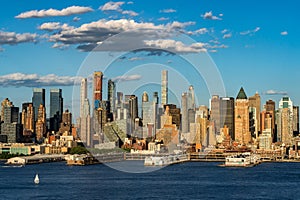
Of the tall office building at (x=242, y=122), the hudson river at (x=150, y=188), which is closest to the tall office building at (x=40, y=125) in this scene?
the tall office building at (x=242, y=122)

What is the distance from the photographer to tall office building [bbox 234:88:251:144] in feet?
388

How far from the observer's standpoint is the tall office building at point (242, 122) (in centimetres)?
11825

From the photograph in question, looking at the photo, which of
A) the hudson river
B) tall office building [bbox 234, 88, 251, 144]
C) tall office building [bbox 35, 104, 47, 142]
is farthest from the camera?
tall office building [bbox 35, 104, 47, 142]

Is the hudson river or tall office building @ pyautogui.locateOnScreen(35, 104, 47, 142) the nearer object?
the hudson river

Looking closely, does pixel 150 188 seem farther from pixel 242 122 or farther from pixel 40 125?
pixel 40 125

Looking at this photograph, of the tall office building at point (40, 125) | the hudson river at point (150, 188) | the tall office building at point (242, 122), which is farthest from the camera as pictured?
the tall office building at point (40, 125)

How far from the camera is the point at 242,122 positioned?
12044cm

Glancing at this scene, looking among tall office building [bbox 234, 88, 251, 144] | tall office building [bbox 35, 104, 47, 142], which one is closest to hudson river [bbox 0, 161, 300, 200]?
tall office building [bbox 234, 88, 251, 144]

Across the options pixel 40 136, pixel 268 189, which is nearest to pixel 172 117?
pixel 268 189

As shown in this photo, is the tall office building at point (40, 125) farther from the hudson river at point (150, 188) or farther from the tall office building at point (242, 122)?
the hudson river at point (150, 188)

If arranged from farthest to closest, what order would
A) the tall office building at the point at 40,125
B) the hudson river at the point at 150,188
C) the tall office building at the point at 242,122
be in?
the tall office building at the point at 40,125 < the tall office building at the point at 242,122 < the hudson river at the point at 150,188

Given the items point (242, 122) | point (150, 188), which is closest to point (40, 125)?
point (242, 122)

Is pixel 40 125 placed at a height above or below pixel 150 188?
above

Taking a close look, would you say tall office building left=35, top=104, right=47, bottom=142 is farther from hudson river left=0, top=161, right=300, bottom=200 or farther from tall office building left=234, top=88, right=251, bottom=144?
hudson river left=0, top=161, right=300, bottom=200
